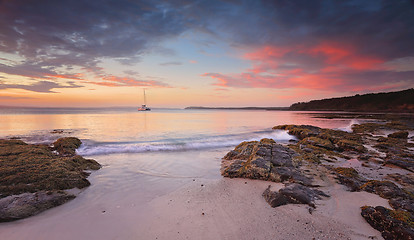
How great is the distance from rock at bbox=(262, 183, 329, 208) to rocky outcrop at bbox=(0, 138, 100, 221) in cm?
557

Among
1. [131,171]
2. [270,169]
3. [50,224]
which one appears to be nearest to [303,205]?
[270,169]

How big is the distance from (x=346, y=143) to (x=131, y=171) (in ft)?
42.3

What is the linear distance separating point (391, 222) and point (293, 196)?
178 centimetres

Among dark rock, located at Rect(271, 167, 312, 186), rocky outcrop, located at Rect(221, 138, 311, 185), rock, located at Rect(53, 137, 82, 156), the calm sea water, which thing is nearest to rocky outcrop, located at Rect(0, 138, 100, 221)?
rock, located at Rect(53, 137, 82, 156)

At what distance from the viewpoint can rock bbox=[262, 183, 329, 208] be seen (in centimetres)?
452

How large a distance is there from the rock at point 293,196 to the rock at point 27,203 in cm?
557

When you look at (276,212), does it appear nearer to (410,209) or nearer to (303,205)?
(303,205)

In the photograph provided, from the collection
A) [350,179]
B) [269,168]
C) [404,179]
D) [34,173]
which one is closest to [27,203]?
[34,173]

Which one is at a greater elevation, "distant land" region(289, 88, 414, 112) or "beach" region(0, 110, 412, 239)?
Result: "distant land" region(289, 88, 414, 112)

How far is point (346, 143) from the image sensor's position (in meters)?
11.4

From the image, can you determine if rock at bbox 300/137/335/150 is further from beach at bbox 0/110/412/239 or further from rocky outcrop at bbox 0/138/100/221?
rocky outcrop at bbox 0/138/100/221

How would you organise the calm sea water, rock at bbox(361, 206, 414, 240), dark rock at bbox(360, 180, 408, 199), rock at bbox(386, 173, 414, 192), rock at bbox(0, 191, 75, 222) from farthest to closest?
the calm sea water
rock at bbox(386, 173, 414, 192)
dark rock at bbox(360, 180, 408, 199)
rock at bbox(0, 191, 75, 222)
rock at bbox(361, 206, 414, 240)

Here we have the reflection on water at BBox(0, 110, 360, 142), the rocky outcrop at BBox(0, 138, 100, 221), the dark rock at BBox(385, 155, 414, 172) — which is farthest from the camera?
the reflection on water at BBox(0, 110, 360, 142)

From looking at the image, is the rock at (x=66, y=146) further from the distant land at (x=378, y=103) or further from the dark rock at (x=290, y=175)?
the distant land at (x=378, y=103)
